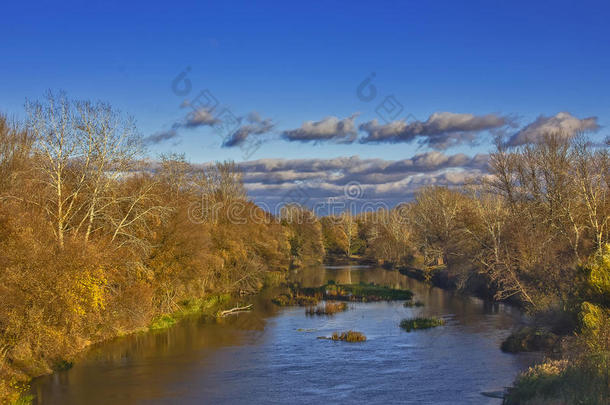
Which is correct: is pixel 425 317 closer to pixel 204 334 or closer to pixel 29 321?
pixel 204 334

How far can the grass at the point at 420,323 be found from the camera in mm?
39438

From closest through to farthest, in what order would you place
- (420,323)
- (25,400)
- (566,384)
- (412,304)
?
(566,384)
(25,400)
(420,323)
(412,304)

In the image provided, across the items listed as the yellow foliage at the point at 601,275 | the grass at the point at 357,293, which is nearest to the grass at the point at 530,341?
the yellow foliage at the point at 601,275

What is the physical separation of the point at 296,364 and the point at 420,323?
13.5 m

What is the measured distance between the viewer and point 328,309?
1906 inches

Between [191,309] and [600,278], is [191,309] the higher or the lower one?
the lower one

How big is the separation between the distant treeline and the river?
2307 mm

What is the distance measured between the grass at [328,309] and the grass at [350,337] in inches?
419

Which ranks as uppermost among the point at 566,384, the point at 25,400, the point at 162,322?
the point at 162,322

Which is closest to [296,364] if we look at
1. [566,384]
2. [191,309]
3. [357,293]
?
[566,384]

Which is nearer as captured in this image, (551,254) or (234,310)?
(551,254)

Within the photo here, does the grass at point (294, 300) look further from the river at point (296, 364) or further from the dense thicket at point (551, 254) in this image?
the dense thicket at point (551, 254)

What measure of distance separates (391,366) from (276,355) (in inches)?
275

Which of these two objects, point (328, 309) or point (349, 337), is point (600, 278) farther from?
point (328, 309)
